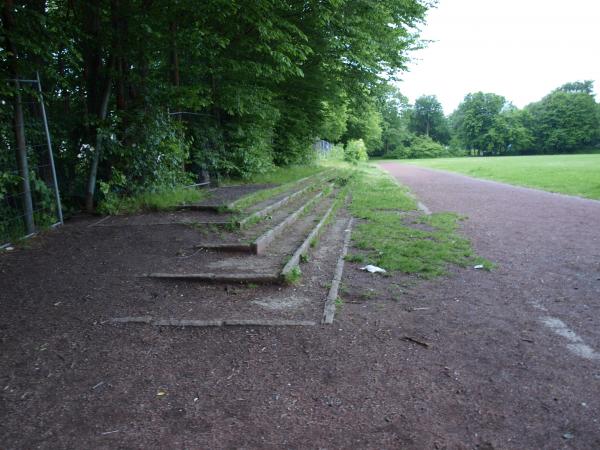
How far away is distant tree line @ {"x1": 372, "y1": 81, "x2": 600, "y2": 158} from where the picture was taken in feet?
252

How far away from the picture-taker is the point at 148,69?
29.3 feet

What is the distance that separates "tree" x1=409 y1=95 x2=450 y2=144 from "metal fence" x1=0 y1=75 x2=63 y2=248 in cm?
10212

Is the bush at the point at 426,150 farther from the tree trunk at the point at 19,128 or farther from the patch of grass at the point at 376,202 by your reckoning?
the tree trunk at the point at 19,128

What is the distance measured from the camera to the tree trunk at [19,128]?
5.84 meters

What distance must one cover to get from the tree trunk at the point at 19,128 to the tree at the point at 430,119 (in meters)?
103

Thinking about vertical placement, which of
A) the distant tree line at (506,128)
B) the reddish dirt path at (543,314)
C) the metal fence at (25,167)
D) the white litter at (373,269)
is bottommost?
the reddish dirt path at (543,314)

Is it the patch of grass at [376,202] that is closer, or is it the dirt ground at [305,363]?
the dirt ground at [305,363]

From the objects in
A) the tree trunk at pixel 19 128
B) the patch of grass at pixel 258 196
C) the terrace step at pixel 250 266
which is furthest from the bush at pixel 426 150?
the tree trunk at pixel 19 128

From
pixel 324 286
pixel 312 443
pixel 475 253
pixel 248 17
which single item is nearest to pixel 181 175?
pixel 248 17

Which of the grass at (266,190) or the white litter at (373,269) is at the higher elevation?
the grass at (266,190)

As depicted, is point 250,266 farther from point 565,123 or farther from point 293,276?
point 565,123

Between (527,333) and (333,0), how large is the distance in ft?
23.2

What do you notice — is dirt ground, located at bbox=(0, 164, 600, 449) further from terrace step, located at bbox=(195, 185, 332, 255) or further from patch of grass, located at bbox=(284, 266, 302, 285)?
terrace step, located at bbox=(195, 185, 332, 255)

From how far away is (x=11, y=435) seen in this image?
2.35 m
